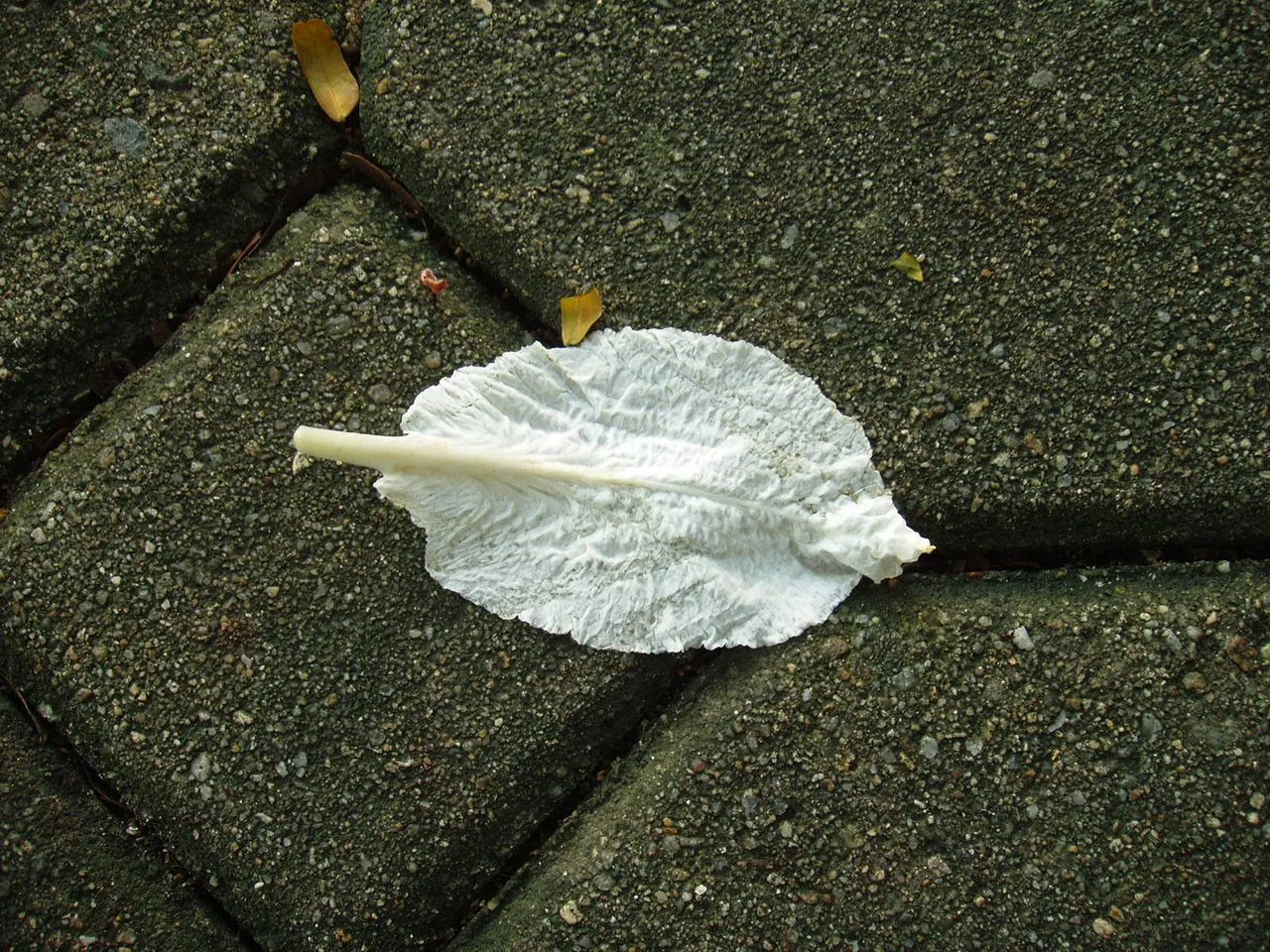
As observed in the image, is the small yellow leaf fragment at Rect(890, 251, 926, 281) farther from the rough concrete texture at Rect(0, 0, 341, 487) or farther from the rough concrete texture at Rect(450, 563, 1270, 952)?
the rough concrete texture at Rect(0, 0, 341, 487)

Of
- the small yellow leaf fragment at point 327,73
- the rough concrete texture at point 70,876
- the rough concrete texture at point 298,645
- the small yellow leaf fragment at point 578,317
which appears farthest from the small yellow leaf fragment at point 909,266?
the rough concrete texture at point 70,876

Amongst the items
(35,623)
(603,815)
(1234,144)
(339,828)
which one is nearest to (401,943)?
(339,828)

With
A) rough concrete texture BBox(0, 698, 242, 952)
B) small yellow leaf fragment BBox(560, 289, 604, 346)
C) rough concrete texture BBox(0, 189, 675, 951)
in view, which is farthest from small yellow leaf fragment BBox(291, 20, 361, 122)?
rough concrete texture BBox(0, 698, 242, 952)

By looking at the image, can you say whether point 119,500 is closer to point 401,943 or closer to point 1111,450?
point 401,943

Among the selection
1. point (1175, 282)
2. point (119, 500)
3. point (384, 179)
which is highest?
point (384, 179)

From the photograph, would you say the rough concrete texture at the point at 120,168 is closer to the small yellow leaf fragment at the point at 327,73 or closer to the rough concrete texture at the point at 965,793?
the small yellow leaf fragment at the point at 327,73
